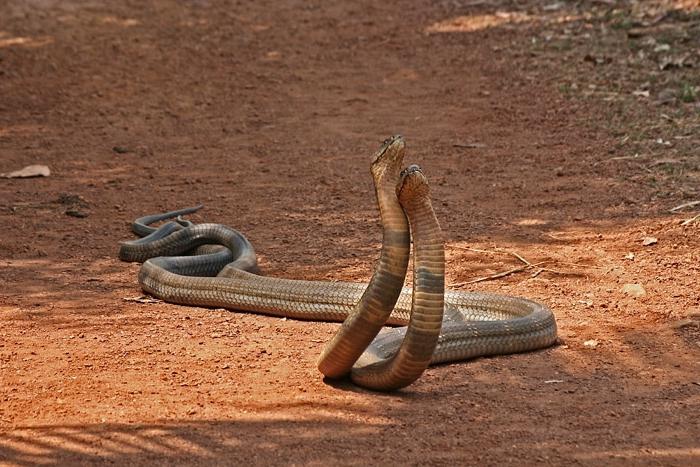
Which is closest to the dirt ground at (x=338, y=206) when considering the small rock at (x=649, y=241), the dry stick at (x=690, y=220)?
the small rock at (x=649, y=241)

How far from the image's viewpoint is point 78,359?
6.29 meters

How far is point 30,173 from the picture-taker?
35.7ft

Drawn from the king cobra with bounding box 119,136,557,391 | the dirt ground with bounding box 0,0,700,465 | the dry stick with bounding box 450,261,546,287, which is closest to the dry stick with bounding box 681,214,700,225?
the dirt ground with bounding box 0,0,700,465

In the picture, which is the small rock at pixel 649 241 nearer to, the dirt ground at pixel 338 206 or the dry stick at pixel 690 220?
the dirt ground at pixel 338 206

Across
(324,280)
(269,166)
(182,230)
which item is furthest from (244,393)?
A: (269,166)

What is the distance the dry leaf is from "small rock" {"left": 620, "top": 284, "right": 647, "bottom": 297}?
5.64m

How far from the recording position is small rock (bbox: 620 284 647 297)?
7.30m

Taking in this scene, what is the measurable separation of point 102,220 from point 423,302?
479 centimetres

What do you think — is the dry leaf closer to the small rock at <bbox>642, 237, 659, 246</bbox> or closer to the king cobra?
the king cobra

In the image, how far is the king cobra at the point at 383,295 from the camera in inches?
207

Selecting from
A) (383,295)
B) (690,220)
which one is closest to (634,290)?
(690,220)

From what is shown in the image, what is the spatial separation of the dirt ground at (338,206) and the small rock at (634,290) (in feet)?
0.11

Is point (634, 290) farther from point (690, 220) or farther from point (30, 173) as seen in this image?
point (30, 173)

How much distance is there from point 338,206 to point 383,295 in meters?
4.37
